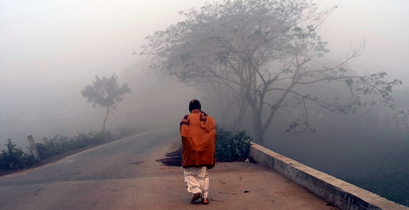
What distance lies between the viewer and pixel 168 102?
51.2 m

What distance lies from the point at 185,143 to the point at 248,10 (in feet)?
53.3

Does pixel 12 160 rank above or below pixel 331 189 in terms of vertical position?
above

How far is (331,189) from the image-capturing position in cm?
573

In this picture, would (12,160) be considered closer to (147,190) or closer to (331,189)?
(147,190)

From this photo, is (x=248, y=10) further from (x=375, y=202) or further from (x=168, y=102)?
(x=168, y=102)

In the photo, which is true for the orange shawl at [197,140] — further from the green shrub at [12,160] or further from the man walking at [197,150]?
the green shrub at [12,160]

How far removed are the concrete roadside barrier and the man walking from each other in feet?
6.30

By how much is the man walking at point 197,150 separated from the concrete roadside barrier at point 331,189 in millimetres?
1919

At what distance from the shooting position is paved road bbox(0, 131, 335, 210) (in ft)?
20.3

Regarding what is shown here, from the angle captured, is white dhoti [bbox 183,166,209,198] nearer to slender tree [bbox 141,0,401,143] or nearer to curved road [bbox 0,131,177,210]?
curved road [bbox 0,131,177,210]

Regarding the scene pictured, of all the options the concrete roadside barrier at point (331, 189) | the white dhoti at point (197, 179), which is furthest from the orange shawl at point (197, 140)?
the concrete roadside barrier at point (331, 189)

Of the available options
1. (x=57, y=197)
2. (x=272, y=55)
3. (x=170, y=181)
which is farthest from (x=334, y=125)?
(x=57, y=197)

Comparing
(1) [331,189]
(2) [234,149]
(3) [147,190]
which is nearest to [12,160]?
(2) [234,149]

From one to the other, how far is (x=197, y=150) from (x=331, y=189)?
2.21 m
